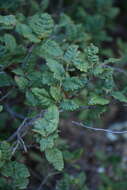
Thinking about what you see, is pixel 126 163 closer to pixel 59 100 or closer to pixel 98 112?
pixel 98 112

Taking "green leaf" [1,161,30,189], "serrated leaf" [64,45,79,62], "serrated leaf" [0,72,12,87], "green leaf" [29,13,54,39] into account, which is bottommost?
"green leaf" [1,161,30,189]

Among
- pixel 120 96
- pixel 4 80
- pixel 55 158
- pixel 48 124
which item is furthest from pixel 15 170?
pixel 120 96

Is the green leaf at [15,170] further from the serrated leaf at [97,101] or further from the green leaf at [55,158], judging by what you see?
the serrated leaf at [97,101]

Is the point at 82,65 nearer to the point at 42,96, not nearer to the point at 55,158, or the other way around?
the point at 42,96

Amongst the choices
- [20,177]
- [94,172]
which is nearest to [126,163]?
[94,172]

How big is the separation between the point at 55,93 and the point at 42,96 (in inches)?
2.0

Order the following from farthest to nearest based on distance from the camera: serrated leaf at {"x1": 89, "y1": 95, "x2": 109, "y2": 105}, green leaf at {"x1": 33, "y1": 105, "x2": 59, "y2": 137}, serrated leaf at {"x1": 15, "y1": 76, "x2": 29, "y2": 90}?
1. serrated leaf at {"x1": 15, "y1": 76, "x2": 29, "y2": 90}
2. serrated leaf at {"x1": 89, "y1": 95, "x2": 109, "y2": 105}
3. green leaf at {"x1": 33, "y1": 105, "x2": 59, "y2": 137}

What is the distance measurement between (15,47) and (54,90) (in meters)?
0.35

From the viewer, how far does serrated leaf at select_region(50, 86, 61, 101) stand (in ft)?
4.21

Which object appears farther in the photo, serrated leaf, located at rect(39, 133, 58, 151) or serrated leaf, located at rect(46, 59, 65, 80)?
serrated leaf, located at rect(46, 59, 65, 80)

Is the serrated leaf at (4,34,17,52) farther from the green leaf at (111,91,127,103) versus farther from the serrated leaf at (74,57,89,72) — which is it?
the green leaf at (111,91,127,103)

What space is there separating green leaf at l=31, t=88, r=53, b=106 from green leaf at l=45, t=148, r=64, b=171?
18 centimetres

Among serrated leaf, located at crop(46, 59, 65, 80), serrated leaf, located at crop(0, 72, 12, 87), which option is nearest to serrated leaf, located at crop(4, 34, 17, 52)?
serrated leaf, located at crop(0, 72, 12, 87)

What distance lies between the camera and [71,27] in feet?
5.68
